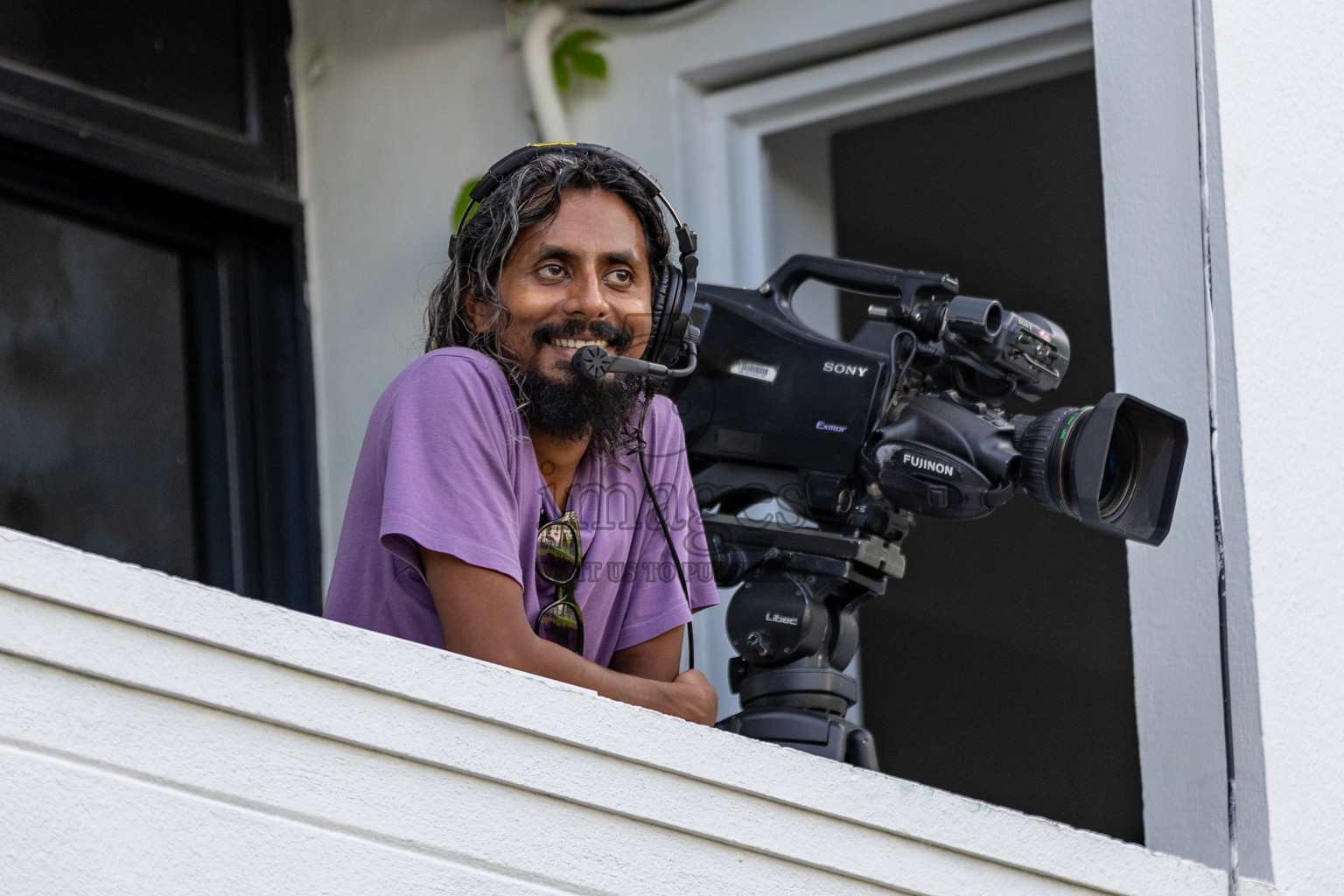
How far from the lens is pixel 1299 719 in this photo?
7.31 ft

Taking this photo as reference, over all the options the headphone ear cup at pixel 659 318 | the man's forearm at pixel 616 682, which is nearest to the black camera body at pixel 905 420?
the headphone ear cup at pixel 659 318

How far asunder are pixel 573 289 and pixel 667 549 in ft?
1.10

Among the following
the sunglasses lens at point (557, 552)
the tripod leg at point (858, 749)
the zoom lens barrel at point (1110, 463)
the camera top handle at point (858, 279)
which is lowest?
the tripod leg at point (858, 749)

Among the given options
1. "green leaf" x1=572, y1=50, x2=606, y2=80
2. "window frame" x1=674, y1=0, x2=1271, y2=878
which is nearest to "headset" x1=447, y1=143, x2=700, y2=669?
"window frame" x1=674, y1=0, x2=1271, y2=878

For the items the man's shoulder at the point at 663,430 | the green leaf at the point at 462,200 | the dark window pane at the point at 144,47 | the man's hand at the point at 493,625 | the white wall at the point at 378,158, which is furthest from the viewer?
the white wall at the point at 378,158

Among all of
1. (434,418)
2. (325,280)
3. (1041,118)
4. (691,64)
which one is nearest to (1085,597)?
(1041,118)

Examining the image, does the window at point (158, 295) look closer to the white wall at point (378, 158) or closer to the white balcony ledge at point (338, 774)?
the white wall at point (378, 158)

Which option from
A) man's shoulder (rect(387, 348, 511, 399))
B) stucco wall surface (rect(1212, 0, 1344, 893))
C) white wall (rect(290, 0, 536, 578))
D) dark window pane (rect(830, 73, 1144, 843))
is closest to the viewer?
man's shoulder (rect(387, 348, 511, 399))

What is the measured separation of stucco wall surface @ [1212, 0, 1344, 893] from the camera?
2.21 m

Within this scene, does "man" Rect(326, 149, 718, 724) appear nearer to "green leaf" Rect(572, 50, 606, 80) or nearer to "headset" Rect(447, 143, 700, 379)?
"headset" Rect(447, 143, 700, 379)

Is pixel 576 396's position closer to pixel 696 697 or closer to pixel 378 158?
pixel 696 697

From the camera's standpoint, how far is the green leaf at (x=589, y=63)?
3.12m

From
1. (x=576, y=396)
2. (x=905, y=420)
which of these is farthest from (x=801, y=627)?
(x=576, y=396)

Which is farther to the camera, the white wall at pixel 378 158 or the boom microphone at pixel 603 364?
the white wall at pixel 378 158
